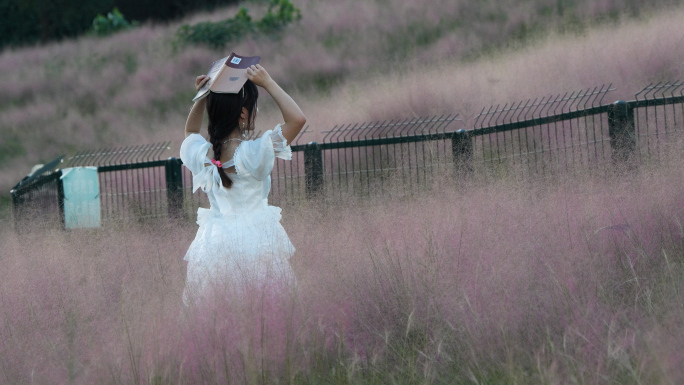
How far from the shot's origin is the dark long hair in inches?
150

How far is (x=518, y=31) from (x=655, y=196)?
13014mm

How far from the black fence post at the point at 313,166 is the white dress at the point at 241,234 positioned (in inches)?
169

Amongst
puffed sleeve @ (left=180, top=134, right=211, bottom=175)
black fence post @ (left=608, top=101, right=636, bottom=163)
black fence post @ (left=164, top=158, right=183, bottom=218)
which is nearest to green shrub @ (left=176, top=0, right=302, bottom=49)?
black fence post @ (left=164, top=158, right=183, bottom=218)

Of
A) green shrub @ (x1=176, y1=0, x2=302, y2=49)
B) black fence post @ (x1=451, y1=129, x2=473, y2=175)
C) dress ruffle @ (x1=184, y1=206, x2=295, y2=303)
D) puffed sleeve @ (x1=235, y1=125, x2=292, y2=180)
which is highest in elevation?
green shrub @ (x1=176, y1=0, x2=302, y2=49)

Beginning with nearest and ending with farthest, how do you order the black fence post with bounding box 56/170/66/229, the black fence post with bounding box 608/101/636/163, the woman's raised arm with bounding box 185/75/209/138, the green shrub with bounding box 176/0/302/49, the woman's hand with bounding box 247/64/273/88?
1. the woman's hand with bounding box 247/64/273/88
2. the woman's raised arm with bounding box 185/75/209/138
3. the black fence post with bounding box 608/101/636/163
4. the black fence post with bounding box 56/170/66/229
5. the green shrub with bounding box 176/0/302/49

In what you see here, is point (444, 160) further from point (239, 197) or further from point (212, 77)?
point (212, 77)

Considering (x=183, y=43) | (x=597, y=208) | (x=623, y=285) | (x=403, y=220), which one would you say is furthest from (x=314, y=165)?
(x=183, y=43)

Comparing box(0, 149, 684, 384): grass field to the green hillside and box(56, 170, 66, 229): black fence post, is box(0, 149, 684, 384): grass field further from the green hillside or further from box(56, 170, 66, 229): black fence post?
the green hillside

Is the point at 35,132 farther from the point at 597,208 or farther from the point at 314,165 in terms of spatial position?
the point at 597,208

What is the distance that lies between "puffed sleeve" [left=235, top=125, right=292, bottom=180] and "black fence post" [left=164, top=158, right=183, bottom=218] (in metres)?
5.37

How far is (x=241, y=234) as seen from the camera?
3.93m

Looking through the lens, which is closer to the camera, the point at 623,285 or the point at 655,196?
the point at 623,285

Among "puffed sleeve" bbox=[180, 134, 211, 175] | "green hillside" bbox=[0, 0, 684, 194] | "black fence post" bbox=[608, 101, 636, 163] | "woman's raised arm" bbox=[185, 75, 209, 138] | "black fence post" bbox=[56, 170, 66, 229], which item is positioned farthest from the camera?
"green hillside" bbox=[0, 0, 684, 194]

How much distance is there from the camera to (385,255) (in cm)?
457
